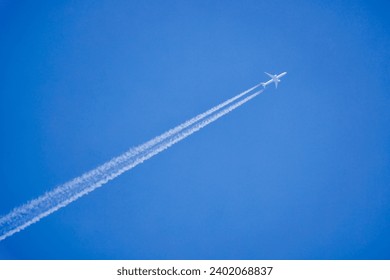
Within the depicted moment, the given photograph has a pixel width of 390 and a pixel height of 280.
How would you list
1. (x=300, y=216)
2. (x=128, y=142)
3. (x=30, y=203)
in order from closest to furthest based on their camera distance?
(x=30, y=203), (x=128, y=142), (x=300, y=216)

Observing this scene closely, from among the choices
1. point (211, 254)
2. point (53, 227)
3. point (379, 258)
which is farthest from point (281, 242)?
point (53, 227)

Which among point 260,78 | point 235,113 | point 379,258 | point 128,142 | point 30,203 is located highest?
point 260,78

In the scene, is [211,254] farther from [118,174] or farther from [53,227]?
[53,227]

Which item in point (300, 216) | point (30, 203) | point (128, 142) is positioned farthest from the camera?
point (300, 216)

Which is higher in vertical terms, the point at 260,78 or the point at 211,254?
the point at 260,78

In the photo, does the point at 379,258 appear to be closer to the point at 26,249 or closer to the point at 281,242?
the point at 281,242

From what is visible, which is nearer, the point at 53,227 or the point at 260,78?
the point at 53,227
